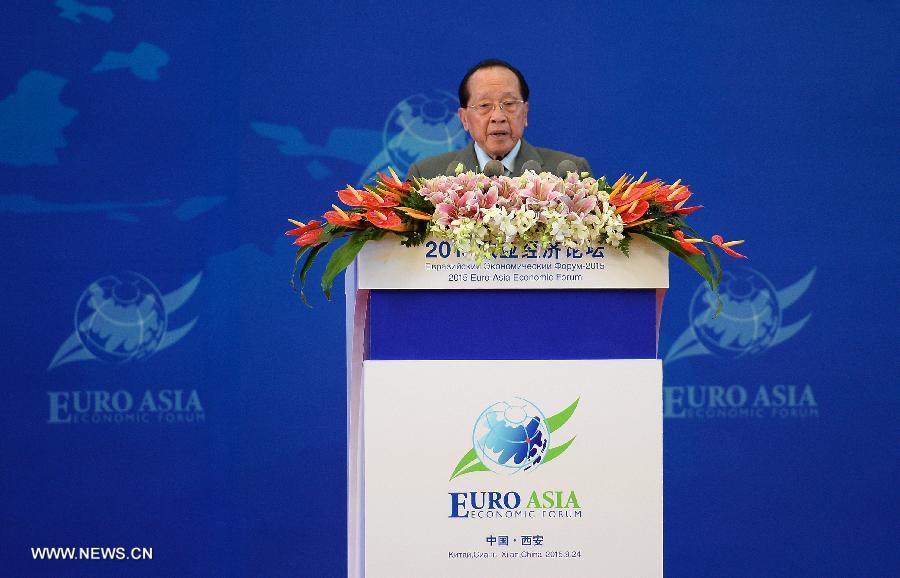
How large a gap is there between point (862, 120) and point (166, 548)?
9.92 ft

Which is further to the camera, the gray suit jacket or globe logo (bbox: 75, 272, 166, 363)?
globe logo (bbox: 75, 272, 166, 363)

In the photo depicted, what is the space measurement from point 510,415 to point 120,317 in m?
2.30

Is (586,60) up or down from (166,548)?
up

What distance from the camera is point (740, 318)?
4000mm

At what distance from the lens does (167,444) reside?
3.96 metres

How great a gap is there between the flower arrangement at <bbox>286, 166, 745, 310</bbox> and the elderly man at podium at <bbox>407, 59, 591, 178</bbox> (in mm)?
700

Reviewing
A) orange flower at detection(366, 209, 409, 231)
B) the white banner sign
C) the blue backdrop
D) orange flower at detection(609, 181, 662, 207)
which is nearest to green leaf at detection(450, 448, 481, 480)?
the white banner sign

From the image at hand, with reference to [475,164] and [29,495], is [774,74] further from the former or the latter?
[29,495]

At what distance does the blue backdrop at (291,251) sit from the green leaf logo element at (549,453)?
77.3 inches

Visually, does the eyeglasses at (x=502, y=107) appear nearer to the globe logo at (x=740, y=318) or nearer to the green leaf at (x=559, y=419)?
A: the green leaf at (x=559, y=419)

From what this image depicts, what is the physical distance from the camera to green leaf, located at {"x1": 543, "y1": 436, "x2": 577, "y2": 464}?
210cm

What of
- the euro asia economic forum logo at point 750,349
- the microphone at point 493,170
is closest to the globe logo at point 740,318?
the euro asia economic forum logo at point 750,349

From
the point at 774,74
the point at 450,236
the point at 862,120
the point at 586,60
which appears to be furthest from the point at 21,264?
the point at 862,120

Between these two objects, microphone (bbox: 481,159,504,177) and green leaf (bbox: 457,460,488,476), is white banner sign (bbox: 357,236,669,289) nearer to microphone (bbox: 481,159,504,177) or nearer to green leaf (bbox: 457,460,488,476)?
microphone (bbox: 481,159,504,177)
